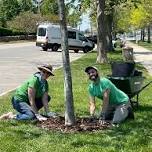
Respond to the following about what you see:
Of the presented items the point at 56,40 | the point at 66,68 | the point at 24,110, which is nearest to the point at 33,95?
the point at 24,110

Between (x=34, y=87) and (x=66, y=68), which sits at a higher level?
(x=66, y=68)

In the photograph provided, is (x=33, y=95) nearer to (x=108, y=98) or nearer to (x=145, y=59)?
(x=108, y=98)

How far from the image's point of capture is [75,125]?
8.98 meters

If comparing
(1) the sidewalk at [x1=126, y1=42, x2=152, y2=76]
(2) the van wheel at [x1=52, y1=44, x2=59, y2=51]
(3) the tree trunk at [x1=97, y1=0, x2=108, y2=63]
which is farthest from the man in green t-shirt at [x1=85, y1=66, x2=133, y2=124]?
(2) the van wheel at [x1=52, y1=44, x2=59, y2=51]

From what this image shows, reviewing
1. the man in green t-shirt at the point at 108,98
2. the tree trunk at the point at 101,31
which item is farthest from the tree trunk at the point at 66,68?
the tree trunk at the point at 101,31

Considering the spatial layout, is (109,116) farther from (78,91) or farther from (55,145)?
(78,91)

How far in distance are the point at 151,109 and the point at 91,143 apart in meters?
3.75

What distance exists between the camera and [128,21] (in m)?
85.7

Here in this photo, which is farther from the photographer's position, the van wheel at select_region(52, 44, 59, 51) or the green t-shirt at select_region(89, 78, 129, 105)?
the van wheel at select_region(52, 44, 59, 51)

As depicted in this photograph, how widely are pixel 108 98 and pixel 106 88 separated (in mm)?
181

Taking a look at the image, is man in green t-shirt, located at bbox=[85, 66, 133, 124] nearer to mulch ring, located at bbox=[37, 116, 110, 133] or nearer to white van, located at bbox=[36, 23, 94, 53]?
mulch ring, located at bbox=[37, 116, 110, 133]

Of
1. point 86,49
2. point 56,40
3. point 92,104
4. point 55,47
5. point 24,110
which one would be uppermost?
point 92,104

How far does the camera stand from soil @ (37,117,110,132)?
8.77 metres

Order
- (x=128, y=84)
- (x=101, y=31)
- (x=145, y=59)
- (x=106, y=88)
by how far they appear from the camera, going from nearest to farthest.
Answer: (x=106, y=88), (x=128, y=84), (x=101, y=31), (x=145, y=59)
